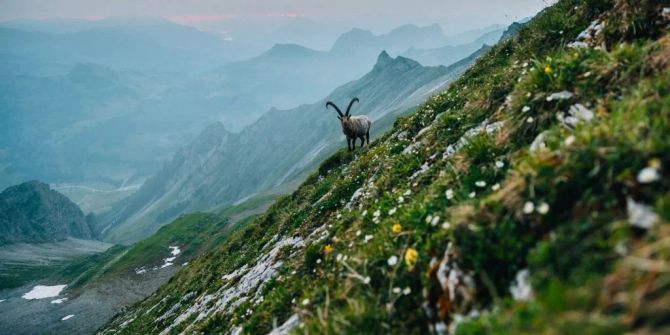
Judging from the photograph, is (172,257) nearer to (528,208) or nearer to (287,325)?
(287,325)

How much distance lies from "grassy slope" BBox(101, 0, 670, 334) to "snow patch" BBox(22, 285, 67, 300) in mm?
161088

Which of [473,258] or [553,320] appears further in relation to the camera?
[473,258]

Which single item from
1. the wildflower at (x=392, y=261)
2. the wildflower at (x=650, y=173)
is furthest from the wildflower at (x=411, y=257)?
the wildflower at (x=650, y=173)

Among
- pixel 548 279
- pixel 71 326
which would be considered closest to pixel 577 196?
pixel 548 279

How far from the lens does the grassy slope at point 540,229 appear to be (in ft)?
10.3

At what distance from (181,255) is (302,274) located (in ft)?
342

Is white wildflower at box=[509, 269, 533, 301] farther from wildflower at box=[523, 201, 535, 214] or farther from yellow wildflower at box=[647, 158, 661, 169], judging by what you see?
yellow wildflower at box=[647, 158, 661, 169]

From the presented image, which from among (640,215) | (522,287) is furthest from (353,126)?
(640,215)

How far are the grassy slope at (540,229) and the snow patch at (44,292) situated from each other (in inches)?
6342

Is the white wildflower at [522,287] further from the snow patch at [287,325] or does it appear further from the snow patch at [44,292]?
the snow patch at [44,292]

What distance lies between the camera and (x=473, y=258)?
4.59m

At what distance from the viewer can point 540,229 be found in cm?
436

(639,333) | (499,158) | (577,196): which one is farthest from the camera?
(499,158)

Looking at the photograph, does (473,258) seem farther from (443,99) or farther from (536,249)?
(443,99)
